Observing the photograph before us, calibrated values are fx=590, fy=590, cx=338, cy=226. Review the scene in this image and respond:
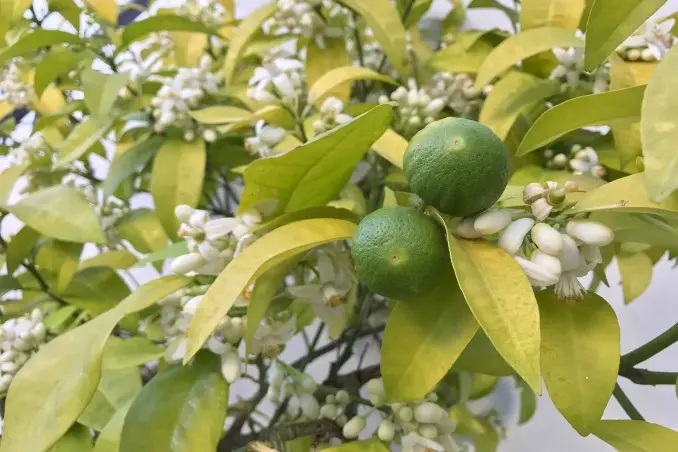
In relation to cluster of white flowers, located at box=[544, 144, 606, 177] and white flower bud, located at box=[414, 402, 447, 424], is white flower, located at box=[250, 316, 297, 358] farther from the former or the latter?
cluster of white flowers, located at box=[544, 144, 606, 177]

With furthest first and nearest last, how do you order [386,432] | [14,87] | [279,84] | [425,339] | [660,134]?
[14,87] → [279,84] → [386,432] → [425,339] → [660,134]

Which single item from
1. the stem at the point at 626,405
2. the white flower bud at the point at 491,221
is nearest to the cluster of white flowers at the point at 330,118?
the white flower bud at the point at 491,221

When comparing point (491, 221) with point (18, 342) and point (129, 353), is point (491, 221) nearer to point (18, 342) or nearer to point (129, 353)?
point (129, 353)

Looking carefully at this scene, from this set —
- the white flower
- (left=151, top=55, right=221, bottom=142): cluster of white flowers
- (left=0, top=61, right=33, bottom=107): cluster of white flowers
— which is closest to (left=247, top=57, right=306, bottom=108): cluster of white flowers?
(left=151, top=55, right=221, bottom=142): cluster of white flowers

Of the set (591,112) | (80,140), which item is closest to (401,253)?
(591,112)

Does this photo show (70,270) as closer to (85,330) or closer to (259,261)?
(85,330)

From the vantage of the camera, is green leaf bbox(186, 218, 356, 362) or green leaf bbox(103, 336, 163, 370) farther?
green leaf bbox(103, 336, 163, 370)

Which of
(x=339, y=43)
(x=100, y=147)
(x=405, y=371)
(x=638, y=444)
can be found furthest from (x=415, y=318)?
(x=100, y=147)
